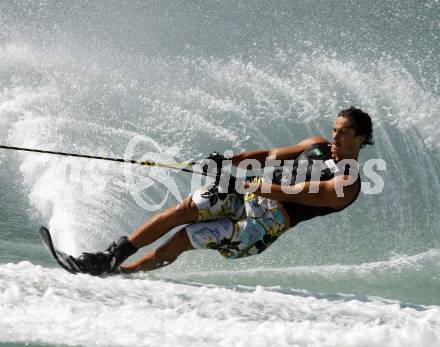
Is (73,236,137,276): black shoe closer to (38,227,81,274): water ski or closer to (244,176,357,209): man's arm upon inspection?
(38,227,81,274): water ski

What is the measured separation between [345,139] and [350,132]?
51 millimetres

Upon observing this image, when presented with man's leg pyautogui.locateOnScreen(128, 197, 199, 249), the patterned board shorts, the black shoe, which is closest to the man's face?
the patterned board shorts

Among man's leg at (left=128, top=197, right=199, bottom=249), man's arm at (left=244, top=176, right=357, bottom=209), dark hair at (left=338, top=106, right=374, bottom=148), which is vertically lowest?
man's leg at (left=128, top=197, right=199, bottom=249)

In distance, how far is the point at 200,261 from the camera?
539 cm

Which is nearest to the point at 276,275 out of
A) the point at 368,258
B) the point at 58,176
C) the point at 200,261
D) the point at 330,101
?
the point at 200,261

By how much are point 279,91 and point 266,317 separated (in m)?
4.70

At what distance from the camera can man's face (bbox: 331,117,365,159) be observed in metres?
4.25

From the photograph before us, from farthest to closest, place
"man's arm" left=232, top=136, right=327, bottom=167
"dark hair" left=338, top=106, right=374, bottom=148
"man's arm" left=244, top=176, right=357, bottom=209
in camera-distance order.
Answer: "man's arm" left=232, top=136, right=327, bottom=167
"dark hair" left=338, top=106, right=374, bottom=148
"man's arm" left=244, top=176, right=357, bottom=209

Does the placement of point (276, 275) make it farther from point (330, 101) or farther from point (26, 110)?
point (26, 110)

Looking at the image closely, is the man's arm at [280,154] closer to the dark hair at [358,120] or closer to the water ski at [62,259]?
the dark hair at [358,120]

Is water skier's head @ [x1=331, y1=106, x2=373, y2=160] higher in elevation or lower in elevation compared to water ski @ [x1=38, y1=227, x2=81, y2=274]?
higher

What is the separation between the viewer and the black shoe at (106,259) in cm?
418

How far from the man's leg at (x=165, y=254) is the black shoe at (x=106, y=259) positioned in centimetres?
12

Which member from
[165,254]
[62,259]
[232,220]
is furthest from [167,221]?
[62,259]
